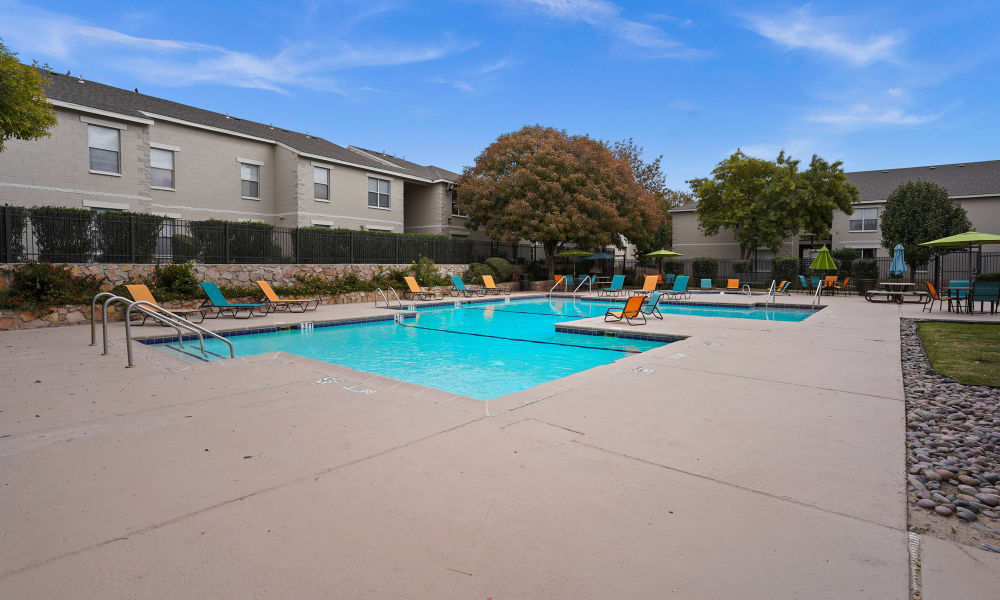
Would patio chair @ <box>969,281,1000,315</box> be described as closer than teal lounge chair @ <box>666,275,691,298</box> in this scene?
Yes

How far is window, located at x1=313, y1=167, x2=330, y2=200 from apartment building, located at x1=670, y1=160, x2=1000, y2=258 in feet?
75.6

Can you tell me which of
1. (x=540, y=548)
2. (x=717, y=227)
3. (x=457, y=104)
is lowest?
(x=540, y=548)

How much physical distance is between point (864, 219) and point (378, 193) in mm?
28171

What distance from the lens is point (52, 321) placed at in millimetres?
10461

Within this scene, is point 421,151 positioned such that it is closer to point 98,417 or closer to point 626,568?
point 98,417

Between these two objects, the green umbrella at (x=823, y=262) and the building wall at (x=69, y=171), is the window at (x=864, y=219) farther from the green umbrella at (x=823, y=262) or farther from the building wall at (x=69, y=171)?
the building wall at (x=69, y=171)

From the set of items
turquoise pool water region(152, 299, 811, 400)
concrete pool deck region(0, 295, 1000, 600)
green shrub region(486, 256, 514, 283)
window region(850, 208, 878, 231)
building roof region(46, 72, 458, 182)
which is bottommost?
turquoise pool water region(152, 299, 811, 400)

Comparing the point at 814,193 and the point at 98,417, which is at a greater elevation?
the point at 814,193

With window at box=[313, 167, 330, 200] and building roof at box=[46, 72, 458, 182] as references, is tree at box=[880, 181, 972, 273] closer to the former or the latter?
building roof at box=[46, 72, 458, 182]

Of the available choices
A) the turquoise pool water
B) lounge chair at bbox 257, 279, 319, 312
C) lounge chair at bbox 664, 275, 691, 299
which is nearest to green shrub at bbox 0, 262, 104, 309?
the turquoise pool water

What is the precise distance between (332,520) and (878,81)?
74.3 feet

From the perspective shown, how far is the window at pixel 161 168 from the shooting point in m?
18.4

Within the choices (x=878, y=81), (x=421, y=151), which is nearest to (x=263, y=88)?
(x=421, y=151)

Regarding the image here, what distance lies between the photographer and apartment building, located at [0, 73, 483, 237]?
15891 mm
